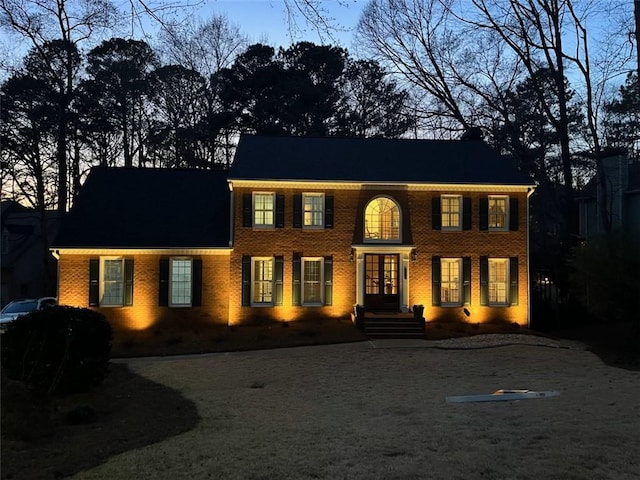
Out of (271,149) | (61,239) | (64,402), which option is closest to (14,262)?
(61,239)

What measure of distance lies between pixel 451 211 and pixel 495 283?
3.14 m

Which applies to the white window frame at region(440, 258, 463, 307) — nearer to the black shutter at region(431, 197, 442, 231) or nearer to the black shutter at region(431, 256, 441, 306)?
the black shutter at region(431, 256, 441, 306)

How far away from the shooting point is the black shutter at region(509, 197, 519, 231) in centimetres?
2092

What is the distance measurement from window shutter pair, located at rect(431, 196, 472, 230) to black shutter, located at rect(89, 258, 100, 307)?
12015 millimetres

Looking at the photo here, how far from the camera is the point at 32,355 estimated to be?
9602mm

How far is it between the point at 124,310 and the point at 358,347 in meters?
8.56

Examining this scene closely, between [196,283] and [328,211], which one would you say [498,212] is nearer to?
[328,211]

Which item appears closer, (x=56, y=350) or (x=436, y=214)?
(x=56, y=350)

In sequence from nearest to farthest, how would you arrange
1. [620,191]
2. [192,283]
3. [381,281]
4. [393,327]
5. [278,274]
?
[393,327] < [192,283] < [278,274] < [381,281] < [620,191]

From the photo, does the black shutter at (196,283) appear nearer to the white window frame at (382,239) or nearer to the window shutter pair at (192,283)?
the window shutter pair at (192,283)

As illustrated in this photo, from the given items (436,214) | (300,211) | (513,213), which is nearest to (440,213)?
(436,214)

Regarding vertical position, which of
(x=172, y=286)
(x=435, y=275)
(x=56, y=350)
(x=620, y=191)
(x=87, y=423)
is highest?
(x=620, y=191)

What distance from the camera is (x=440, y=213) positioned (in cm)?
2075

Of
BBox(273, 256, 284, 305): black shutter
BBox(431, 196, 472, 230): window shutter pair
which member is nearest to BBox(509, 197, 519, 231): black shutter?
BBox(431, 196, 472, 230): window shutter pair
